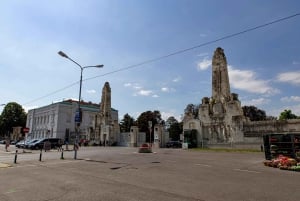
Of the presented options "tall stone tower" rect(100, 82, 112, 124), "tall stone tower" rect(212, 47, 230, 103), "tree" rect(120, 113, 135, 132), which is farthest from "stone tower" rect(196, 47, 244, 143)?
"tree" rect(120, 113, 135, 132)

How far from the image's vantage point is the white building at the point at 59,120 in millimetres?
72000

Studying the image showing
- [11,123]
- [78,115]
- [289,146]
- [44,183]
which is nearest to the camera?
[44,183]

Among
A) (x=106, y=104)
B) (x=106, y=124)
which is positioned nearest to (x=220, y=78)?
(x=106, y=124)

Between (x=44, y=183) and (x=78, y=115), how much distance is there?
13.8m

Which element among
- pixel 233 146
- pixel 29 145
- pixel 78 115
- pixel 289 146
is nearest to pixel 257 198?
pixel 289 146

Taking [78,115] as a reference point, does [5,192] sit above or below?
below

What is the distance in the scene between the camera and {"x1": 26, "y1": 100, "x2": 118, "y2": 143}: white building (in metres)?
72.0

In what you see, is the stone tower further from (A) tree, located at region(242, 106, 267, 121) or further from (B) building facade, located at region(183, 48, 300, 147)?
(A) tree, located at region(242, 106, 267, 121)

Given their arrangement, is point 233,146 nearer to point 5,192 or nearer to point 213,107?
point 213,107

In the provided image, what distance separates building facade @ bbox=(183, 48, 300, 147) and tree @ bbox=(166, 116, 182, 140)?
4136cm

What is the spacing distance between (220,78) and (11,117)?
77.0m

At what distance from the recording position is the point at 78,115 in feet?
74.9

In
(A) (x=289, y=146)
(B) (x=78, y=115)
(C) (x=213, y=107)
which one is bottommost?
(A) (x=289, y=146)

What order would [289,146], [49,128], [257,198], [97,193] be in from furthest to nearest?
[49,128] < [289,146] < [97,193] < [257,198]
